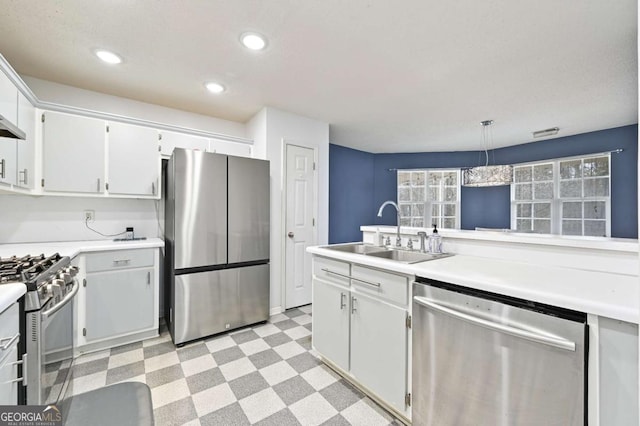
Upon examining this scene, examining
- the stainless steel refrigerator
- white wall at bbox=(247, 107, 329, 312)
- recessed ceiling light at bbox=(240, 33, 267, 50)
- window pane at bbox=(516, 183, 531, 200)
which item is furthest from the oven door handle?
window pane at bbox=(516, 183, 531, 200)

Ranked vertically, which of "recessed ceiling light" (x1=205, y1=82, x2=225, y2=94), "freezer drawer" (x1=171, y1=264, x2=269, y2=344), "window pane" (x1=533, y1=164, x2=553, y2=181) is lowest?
"freezer drawer" (x1=171, y1=264, x2=269, y2=344)

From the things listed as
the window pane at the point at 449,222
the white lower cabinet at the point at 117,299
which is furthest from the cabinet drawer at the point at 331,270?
the window pane at the point at 449,222

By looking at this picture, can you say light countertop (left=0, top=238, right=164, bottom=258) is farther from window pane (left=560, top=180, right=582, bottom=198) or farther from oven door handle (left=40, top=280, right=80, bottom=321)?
window pane (left=560, top=180, right=582, bottom=198)

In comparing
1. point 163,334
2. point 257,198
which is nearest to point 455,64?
point 257,198

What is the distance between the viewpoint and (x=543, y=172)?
15.1ft

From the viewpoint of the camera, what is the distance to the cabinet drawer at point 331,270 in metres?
1.85

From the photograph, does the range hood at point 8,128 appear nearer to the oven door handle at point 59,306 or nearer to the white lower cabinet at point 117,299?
the oven door handle at point 59,306

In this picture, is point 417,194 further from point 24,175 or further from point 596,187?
point 24,175

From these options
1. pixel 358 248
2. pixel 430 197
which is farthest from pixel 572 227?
pixel 358 248

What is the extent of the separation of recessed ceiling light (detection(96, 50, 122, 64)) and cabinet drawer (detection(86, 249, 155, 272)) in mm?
1575

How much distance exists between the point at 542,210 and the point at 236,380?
5481 millimetres

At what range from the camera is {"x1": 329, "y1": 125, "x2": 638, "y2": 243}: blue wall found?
3.76 meters

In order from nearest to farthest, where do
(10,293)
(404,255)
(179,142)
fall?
(10,293), (404,255), (179,142)

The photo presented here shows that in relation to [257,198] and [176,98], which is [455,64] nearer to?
[257,198]
